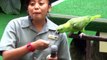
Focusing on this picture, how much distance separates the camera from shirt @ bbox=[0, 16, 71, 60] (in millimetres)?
1542

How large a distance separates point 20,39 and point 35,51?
0.10 metres

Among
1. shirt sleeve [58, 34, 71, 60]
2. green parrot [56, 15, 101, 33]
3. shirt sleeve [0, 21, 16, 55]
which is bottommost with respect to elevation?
shirt sleeve [58, 34, 71, 60]

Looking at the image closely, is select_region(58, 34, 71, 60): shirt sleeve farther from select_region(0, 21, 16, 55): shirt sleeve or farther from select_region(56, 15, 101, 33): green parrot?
select_region(0, 21, 16, 55): shirt sleeve

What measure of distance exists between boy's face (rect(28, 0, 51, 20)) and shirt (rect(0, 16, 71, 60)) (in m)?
0.08

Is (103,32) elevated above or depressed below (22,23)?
below

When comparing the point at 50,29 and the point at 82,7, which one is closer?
the point at 50,29

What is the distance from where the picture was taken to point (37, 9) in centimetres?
153

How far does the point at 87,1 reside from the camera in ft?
11.5

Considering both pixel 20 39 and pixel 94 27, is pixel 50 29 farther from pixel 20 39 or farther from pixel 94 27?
pixel 94 27

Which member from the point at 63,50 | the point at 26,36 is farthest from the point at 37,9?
the point at 63,50

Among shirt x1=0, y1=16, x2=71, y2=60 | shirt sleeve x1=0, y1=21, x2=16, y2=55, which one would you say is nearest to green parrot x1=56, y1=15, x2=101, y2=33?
shirt x1=0, y1=16, x2=71, y2=60

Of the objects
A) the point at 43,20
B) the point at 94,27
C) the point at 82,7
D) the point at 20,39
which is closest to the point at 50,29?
the point at 43,20

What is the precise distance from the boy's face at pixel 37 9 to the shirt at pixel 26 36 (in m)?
0.08

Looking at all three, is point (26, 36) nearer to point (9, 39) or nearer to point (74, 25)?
point (9, 39)
